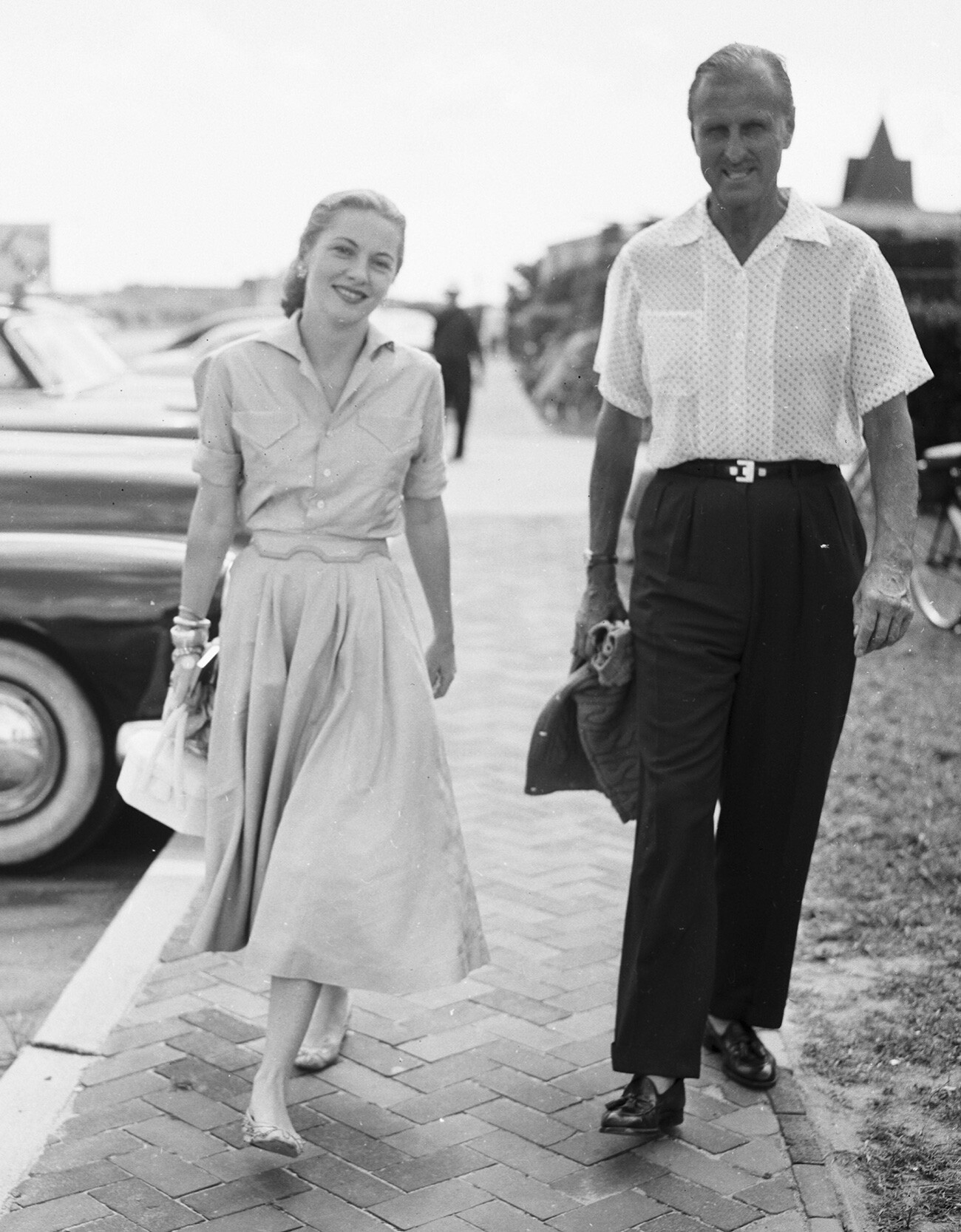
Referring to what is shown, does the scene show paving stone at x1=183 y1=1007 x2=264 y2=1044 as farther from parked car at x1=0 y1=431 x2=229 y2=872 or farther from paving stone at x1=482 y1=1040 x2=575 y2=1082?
parked car at x1=0 y1=431 x2=229 y2=872

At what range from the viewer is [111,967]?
3990mm

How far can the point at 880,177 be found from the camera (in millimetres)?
9008

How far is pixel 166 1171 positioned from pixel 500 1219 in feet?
2.05

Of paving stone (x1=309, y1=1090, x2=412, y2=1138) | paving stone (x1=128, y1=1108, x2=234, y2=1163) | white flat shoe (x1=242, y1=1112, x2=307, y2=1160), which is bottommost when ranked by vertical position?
paving stone (x1=128, y1=1108, x2=234, y2=1163)

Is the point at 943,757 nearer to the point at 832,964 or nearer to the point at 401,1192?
the point at 832,964

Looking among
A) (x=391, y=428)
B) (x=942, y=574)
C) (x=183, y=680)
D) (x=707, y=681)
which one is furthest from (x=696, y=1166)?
(x=942, y=574)

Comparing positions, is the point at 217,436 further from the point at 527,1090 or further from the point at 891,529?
the point at 527,1090

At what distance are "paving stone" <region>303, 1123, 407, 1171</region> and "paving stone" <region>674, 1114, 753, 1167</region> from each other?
0.56m

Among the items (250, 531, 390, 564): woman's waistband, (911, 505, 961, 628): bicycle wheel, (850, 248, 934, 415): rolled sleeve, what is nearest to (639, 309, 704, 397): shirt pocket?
(850, 248, 934, 415): rolled sleeve

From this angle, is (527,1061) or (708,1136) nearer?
(708,1136)

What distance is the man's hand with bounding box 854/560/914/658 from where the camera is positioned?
311 centimetres

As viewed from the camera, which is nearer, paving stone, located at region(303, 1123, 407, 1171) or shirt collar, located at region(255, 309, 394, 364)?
paving stone, located at region(303, 1123, 407, 1171)

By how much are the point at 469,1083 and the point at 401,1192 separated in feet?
1.60

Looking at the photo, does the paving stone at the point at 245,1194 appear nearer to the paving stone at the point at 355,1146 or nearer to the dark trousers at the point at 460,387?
the paving stone at the point at 355,1146
